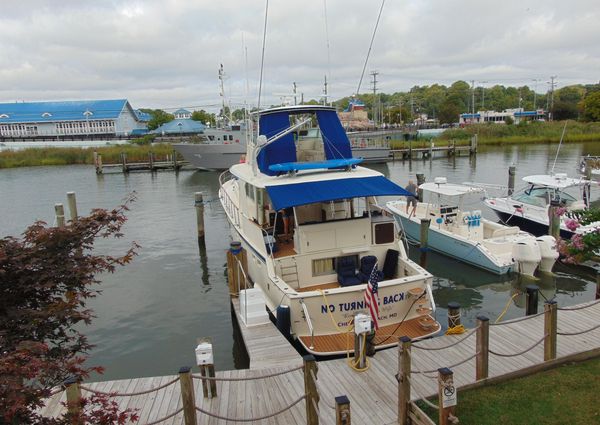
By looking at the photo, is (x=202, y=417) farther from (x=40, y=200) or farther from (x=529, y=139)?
(x=529, y=139)

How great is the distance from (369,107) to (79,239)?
178 meters

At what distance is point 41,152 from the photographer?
52.7 m

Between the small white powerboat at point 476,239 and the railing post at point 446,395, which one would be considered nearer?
the railing post at point 446,395

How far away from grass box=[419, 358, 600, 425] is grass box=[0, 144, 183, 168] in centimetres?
4736

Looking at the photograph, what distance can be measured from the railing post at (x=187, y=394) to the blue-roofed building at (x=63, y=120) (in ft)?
284

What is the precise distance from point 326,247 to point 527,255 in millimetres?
7215

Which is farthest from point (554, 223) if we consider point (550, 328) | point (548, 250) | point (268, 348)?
point (268, 348)

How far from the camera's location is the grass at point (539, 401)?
6.03 m

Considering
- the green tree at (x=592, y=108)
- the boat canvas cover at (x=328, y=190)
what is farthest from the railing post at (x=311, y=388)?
the green tree at (x=592, y=108)

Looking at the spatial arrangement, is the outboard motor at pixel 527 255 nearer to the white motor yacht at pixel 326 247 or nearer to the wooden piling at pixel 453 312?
the white motor yacht at pixel 326 247

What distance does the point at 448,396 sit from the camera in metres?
5.50

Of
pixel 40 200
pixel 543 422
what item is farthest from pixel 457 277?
pixel 40 200

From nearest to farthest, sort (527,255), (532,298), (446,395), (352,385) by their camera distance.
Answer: (446,395) → (352,385) → (532,298) → (527,255)

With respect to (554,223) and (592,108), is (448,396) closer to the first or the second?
(554,223)
